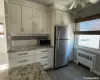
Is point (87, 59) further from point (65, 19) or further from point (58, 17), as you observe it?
point (58, 17)

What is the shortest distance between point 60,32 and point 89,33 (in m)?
1.18

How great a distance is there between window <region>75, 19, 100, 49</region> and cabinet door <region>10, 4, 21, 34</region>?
260 cm

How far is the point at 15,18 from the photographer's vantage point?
2357 mm

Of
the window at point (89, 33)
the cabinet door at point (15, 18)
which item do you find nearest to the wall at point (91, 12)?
the window at point (89, 33)

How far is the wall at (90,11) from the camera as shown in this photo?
2.55 m

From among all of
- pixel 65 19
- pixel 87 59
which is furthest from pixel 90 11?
pixel 87 59

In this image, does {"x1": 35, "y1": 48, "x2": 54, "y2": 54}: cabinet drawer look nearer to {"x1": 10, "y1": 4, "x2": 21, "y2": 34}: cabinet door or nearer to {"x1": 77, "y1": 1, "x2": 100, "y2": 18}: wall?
{"x1": 10, "y1": 4, "x2": 21, "y2": 34}: cabinet door

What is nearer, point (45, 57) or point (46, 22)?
point (45, 57)

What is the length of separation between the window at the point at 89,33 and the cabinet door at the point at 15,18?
2603 millimetres

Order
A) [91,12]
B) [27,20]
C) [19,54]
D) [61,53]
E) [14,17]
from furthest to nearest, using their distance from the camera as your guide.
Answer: [61,53], [91,12], [27,20], [14,17], [19,54]

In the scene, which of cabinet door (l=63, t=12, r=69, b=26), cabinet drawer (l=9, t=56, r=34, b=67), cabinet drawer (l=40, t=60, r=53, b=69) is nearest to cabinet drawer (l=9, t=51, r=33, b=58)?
cabinet drawer (l=9, t=56, r=34, b=67)

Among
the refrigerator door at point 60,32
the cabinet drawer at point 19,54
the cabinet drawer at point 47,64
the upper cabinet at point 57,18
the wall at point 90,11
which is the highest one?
the wall at point 90,11

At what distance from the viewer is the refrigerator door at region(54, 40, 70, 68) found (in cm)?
281

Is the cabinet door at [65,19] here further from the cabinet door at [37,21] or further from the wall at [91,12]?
the cabinet door at [37,21]
